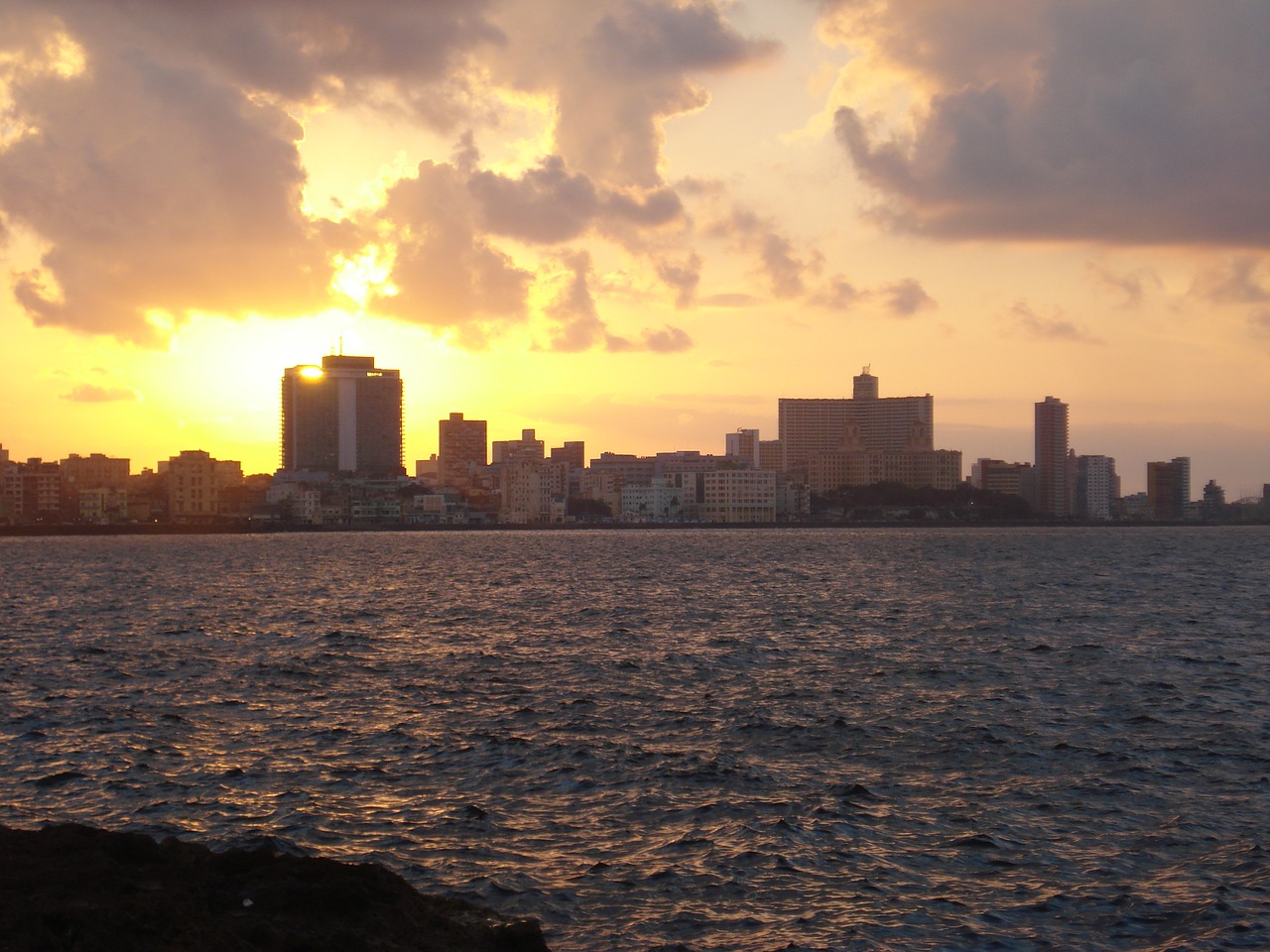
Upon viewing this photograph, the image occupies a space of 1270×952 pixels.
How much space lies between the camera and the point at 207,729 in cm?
2847

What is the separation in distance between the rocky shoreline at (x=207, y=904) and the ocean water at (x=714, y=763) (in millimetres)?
1807

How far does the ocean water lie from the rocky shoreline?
181 centimetres

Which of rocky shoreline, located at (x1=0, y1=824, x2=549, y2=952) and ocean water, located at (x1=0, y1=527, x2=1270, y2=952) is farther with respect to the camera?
ocean water, located at (x1=0, y1=527, x2=1270, y2=952)

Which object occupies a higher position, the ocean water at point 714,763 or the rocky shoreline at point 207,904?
the rocky shoreline at point 207,904

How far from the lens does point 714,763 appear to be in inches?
966

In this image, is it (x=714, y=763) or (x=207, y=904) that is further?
(x=714, y=763)

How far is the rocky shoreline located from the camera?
12195 mm

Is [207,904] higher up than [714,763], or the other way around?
[207,904]

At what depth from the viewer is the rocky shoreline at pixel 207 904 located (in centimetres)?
1220

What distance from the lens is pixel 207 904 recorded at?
13.7m

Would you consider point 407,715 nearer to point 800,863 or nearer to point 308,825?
point 308,825

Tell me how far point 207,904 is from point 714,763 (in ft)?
41.2

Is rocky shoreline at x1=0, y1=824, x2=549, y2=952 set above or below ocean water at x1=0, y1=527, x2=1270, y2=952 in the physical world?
above

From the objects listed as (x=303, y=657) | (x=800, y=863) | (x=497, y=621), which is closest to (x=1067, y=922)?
(x=800, y=863)
